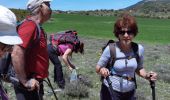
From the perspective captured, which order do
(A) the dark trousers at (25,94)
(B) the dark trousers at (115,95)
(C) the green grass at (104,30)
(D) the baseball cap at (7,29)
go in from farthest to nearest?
1. (C) the green grass at (104,30)
2. (B) the dark trousers at (115,95)
3. (A) the dark trousers at (25,94)
4. (D) the baseball cap at (7,29)

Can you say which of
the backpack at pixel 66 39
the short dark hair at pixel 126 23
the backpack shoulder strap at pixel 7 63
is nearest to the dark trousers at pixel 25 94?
the backpack shoulder strap at pixel 7 63

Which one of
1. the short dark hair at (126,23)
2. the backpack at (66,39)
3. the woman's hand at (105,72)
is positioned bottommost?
the backpack at (66,39)

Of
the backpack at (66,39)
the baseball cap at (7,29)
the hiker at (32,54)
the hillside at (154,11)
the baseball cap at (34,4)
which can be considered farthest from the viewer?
the hillside at (154,11)

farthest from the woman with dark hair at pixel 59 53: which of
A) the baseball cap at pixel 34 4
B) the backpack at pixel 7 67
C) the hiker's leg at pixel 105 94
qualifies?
the backpack at pixel 7 67

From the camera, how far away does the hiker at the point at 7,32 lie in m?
3.32

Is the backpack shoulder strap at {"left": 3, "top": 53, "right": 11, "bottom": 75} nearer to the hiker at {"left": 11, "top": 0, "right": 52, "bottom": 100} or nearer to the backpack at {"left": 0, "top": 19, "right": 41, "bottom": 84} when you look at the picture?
the backpack at {"left": 0, "top": 19, "right": 41, "bottom": 84}

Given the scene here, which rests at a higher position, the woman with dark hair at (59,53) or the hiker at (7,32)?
the hiker at (7,32)

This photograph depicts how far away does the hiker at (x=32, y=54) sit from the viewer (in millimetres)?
5258

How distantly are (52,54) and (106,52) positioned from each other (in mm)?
5681

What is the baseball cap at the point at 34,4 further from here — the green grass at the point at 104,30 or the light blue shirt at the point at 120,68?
the green grass at the point at 104,30

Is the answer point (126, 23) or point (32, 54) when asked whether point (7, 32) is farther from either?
point (126, 23)

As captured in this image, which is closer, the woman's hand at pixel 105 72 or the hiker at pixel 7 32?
the hiker at pixel 7 32

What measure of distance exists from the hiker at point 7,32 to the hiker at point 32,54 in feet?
5.95

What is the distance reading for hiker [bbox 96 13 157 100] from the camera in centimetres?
589
